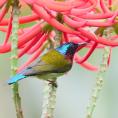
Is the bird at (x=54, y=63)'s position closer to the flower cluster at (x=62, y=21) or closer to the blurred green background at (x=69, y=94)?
the flower cluster at (x=62, y=21)

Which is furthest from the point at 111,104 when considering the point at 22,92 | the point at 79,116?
the point at 22,92

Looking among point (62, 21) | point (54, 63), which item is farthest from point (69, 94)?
point (62, 21)

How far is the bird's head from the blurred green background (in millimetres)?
451

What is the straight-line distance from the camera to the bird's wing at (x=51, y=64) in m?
0.85

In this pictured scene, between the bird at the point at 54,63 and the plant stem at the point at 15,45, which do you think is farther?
the bird at the point at 54,63

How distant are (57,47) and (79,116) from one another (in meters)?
0.61

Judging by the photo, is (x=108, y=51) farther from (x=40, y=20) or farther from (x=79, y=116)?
(x=79, y=116)

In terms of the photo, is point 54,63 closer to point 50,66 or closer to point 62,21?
point 50,66

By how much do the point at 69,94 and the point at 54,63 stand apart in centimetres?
53

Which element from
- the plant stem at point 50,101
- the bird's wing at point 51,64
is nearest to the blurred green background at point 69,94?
the bird's wing at point 51,64

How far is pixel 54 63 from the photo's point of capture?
3.04 feet

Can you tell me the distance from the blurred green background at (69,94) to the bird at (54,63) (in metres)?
0.44

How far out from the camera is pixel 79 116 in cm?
139

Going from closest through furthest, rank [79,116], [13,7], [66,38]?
[13,7] < [66,38] < [79,116]
